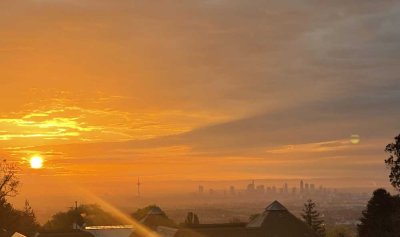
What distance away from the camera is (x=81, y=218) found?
99500 mm

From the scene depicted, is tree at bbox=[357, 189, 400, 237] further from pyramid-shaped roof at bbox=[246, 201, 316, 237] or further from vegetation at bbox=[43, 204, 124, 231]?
vegetation at bbox=[43, 204, 124, 231]

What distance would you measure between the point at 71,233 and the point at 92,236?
2.15 m

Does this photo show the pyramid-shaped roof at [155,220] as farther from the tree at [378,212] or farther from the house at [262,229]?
the tree at [378,212]

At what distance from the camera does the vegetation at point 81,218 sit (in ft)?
316

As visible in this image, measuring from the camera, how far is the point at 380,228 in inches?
2048

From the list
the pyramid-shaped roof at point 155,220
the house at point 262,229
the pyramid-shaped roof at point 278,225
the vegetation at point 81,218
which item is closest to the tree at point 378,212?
the house at point 262,229

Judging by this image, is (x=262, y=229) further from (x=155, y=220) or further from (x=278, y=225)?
(x=155, y=220)

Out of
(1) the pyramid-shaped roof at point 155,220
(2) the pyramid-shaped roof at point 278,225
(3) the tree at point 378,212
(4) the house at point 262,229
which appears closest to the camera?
(4) the house at point 262,229

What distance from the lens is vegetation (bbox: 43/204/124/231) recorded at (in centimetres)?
Result: 9619

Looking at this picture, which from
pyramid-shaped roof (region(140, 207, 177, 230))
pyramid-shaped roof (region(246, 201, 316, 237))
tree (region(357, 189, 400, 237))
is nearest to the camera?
tree (region(357, 189, 400, 237))

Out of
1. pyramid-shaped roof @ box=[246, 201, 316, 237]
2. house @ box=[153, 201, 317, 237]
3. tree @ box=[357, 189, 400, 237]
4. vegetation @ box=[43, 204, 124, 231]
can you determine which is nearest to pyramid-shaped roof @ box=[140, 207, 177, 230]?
house @ box=[153, 201, 317, 237]

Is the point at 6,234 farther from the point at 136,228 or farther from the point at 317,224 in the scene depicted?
the point at 317,224

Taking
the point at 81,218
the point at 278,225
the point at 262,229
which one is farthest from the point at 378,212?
the point at 81,218

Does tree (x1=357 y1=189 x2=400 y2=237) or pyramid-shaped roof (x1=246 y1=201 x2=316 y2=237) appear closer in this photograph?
tree (x1=357 y1=189 x2=400 y2=237)
